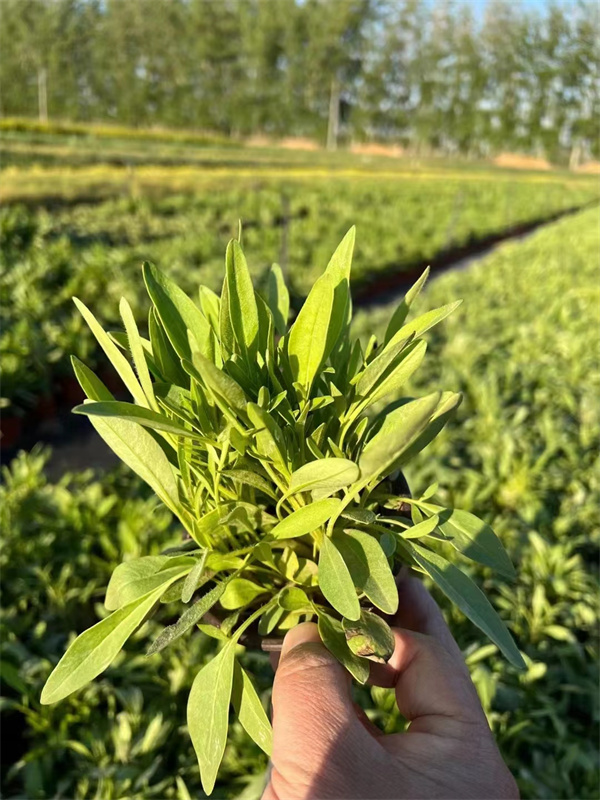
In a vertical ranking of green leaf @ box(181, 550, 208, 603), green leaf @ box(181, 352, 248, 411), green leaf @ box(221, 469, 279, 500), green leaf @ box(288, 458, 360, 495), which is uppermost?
green leaf @ box(181, 352, 248, 411)

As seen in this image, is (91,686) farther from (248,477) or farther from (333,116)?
(333,116)

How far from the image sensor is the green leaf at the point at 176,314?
79 centimetres

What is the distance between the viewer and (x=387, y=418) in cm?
80

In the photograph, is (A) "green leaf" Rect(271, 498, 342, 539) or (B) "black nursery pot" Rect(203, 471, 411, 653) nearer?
(A) "green leaf" Rect(271, 498, 342, 539)

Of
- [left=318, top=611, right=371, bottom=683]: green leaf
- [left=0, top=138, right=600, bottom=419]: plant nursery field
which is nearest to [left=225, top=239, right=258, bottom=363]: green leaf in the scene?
[left=318, top=611, right=371, bottom=683]: green leaf

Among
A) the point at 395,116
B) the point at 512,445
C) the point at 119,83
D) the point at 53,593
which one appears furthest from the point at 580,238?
the point at 395,116

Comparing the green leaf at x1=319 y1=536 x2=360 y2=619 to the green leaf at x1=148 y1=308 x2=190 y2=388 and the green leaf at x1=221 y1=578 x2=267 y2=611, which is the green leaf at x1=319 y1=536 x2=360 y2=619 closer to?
the green leaf at x1=221 y1=578 x2=267 y2=611

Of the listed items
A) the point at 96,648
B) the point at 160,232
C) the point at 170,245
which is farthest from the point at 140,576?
the point at 160,232

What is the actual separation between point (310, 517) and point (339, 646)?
0.17m

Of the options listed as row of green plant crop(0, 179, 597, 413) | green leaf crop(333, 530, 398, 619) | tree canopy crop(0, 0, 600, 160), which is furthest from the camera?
tree canopy crop(0, 0, 600, 160)

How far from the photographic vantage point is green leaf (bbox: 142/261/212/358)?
0.79 metres

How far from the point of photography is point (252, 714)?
77 centimetres

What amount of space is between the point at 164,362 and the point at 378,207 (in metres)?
13.7

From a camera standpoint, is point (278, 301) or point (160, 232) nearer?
point (278, 301)
